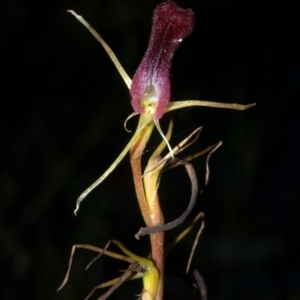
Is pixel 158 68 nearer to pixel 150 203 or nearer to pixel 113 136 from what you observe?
pixel 150 203

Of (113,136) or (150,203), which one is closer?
(150,203)

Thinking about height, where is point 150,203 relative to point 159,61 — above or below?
below

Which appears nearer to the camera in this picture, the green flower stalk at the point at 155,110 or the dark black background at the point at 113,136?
the green flower stalk at the point at 155,110

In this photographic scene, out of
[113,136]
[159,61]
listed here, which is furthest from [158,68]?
[113,136]

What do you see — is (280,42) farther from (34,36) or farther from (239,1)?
(34,36)

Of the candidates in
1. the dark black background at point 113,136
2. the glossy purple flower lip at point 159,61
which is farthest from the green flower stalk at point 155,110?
the dark black background at point 113,136

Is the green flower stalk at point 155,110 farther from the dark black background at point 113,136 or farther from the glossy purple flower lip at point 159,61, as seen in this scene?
the dark black background at point 113,136

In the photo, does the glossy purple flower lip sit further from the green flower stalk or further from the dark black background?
the dark black background
